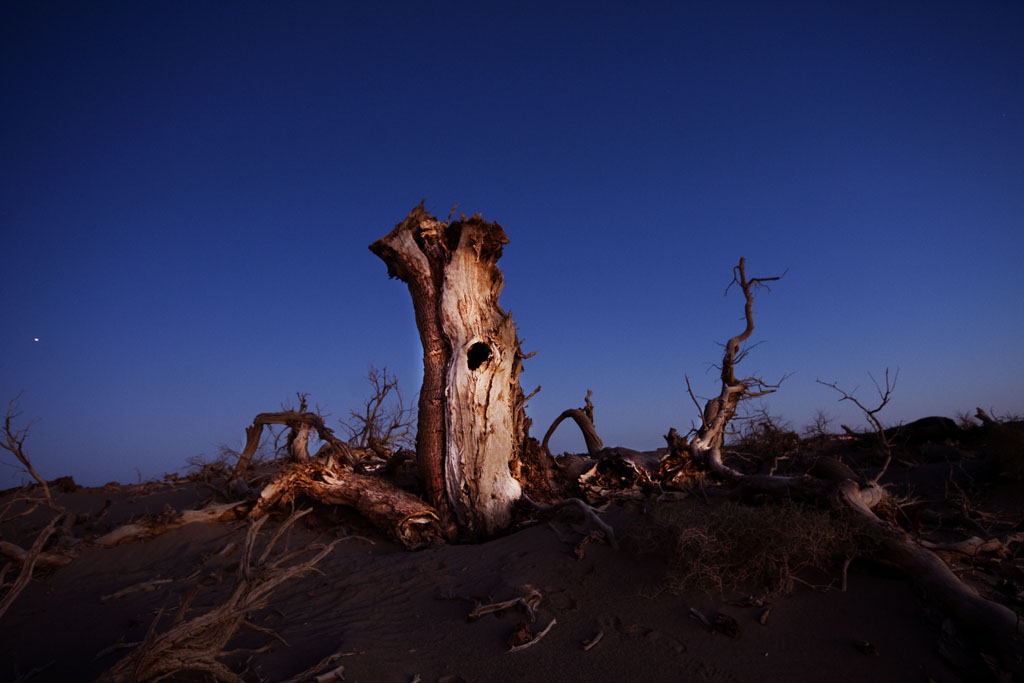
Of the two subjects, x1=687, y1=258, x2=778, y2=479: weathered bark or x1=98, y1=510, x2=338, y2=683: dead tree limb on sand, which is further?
x1=687, y1=258, x2=778, y2=479: weathered bark

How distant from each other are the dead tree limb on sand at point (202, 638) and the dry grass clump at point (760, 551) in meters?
2.91

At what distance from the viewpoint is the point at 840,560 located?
4.30 metres

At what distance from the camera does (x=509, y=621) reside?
170 inches

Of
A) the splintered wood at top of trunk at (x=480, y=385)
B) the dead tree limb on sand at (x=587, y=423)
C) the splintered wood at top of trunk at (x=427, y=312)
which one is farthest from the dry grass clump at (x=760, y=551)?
the dead tree limb on sand at (x=587, y=423)

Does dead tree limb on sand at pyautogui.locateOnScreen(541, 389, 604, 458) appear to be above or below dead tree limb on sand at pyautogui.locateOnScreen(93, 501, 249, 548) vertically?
above

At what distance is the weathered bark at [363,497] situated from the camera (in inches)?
268

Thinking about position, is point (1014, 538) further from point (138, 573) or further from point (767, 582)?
point (138, 573)

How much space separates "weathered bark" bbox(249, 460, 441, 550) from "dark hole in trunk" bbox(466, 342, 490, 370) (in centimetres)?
196

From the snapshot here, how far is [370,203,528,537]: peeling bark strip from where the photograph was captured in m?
6.98

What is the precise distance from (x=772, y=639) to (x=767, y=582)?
56 cm

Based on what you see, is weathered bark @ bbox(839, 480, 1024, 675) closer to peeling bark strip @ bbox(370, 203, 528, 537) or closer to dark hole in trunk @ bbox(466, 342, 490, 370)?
→ peeling bark strip @ bbox(370, 203, 528, 537)

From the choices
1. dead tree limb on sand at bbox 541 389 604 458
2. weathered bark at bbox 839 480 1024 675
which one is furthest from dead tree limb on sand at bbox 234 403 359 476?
weathered bark at bbox 839 480 1024 675

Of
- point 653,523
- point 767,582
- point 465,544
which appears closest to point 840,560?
point 767,582

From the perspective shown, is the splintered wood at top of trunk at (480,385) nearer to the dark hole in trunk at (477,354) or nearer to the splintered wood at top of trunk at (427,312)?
the dark hole in trunk at (477,354)
